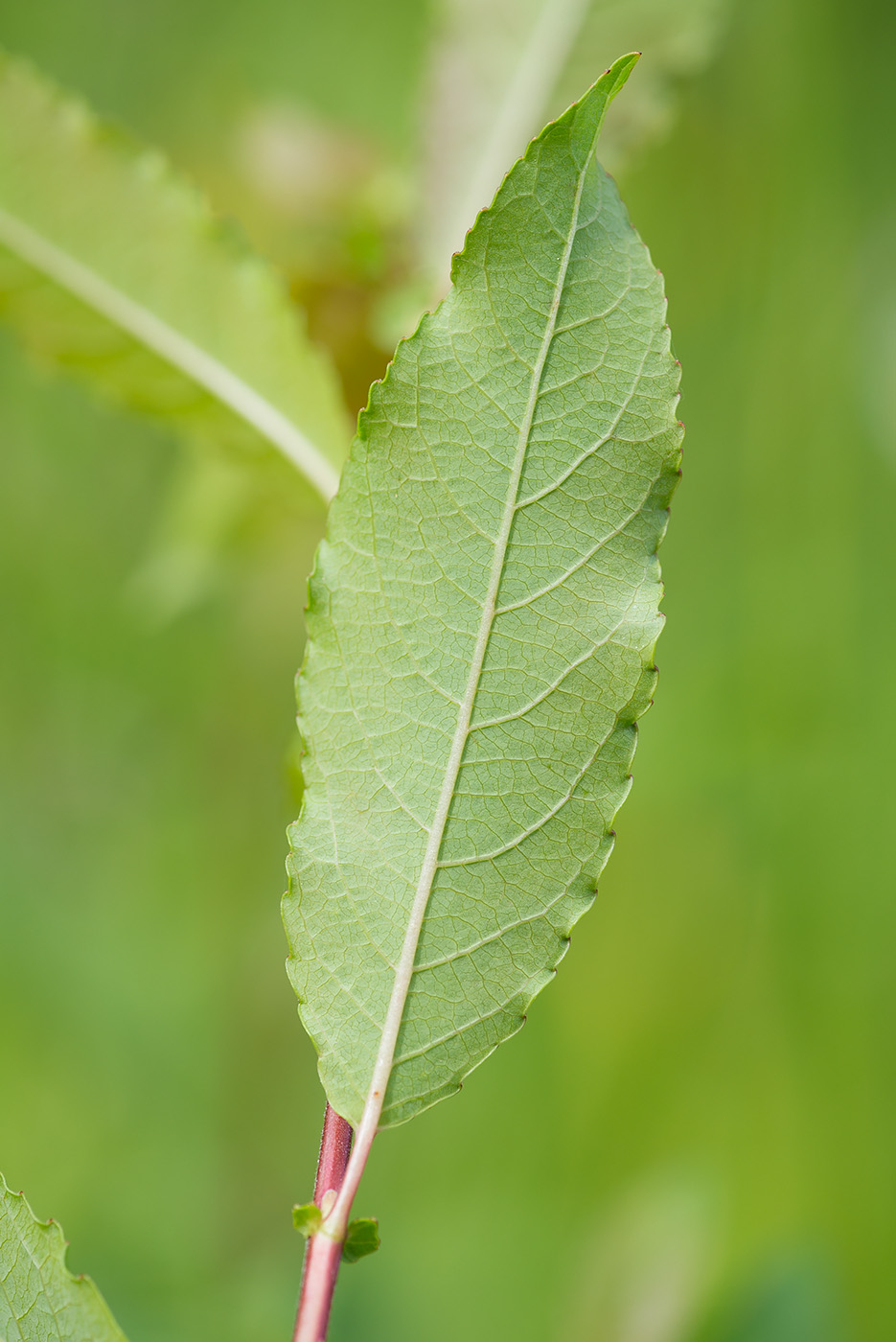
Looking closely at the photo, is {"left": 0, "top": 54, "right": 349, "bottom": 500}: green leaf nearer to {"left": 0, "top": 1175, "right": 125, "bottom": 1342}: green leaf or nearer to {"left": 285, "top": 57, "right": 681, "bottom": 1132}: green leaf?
{"left": 285, "top": 57, "right": 681, "bottom": 1132}: green leaf

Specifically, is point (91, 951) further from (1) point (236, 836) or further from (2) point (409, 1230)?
(2) point (409, 1230)

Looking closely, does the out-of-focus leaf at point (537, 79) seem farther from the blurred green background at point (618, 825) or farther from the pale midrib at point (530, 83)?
the blurred green background at point (618, 825)

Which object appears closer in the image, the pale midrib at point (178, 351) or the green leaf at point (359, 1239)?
the green leaf at point (359, 1239)

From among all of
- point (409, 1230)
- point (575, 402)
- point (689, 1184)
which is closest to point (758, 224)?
point (689, 1184)

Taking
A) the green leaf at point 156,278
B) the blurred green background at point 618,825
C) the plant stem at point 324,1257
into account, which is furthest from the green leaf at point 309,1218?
the blurred green background at point 618,825

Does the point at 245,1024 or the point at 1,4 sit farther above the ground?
the point at 1,4

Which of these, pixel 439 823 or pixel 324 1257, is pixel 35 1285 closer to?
pixel 324 1257

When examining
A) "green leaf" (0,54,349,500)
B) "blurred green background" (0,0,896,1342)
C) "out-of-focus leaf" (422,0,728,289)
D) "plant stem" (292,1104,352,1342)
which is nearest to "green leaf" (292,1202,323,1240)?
"plant stem" (292,1104,352,1342)
